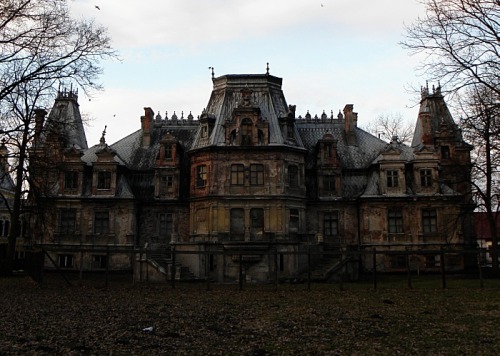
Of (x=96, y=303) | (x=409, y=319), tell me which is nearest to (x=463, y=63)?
(x=409, y=319)

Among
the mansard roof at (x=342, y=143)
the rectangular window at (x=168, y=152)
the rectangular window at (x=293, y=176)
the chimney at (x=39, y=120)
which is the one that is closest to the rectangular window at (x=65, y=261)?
the rectangular window at (x=168, y=152)

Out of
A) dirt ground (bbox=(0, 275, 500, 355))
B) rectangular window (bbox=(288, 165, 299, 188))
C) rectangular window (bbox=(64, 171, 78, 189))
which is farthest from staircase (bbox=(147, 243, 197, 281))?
rectangular window (bbox=(64, 171, 78, 189))

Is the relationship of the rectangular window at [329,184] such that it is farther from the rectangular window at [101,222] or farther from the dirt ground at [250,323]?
the dirt ground at [250,323]

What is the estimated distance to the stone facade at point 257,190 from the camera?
36.8 metres

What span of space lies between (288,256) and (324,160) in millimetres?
10999

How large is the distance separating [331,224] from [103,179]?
63.3 feet

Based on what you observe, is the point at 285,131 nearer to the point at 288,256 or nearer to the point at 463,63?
the point at 288,256

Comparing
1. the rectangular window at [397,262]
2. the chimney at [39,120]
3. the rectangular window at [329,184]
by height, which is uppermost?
the chimney at [39,120]

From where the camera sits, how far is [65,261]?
39969 millimetres

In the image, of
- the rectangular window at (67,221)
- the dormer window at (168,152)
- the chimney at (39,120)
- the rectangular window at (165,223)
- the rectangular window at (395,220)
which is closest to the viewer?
the chimney at (39,120)

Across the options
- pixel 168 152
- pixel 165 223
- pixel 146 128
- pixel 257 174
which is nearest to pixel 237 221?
pixel 257 174

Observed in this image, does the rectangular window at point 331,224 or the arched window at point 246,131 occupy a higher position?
the arched window at point 246,131

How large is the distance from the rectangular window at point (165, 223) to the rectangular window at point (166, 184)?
75.8 inches

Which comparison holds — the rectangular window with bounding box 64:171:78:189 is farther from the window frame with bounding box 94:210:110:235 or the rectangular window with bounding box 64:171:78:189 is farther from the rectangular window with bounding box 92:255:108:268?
the rectangular window with bounding box 92:255:108:268
